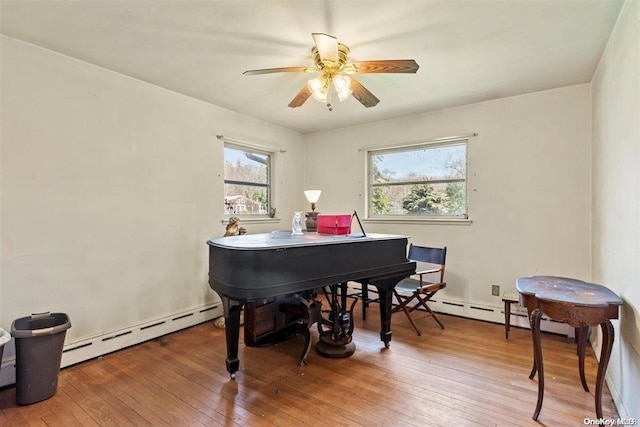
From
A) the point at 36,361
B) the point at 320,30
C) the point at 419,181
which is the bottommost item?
the point at 36,361

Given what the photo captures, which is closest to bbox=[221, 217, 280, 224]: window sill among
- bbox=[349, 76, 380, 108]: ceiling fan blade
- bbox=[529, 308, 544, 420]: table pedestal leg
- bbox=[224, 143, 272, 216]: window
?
bbox=[224, 143, 272, 216]: window

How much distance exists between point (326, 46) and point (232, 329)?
1936mm

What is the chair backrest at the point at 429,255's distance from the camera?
3.46 metres

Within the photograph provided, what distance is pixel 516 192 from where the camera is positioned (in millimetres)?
3301

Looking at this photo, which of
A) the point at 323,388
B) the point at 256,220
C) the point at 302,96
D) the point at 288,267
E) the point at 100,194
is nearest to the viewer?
the point at 288,267

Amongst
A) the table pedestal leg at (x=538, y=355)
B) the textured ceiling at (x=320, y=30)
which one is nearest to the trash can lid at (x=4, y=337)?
the textured ceiling at (x=320, y=30)

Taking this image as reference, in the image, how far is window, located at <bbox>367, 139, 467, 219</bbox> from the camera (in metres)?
3.71

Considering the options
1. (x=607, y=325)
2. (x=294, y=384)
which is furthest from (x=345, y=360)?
(x=607, y=325)

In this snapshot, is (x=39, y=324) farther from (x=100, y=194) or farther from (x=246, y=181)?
(x=246, y=181)

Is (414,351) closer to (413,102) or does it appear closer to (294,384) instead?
(294,384)

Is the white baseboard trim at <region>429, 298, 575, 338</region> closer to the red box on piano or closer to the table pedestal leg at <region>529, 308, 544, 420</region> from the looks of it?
the table pedestal leg at <region>529, 308, 544, 420</region>

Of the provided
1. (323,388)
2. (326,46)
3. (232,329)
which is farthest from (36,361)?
(326,46)

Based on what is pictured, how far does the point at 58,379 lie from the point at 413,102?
3925 millimetres

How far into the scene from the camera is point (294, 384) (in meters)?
2.20
